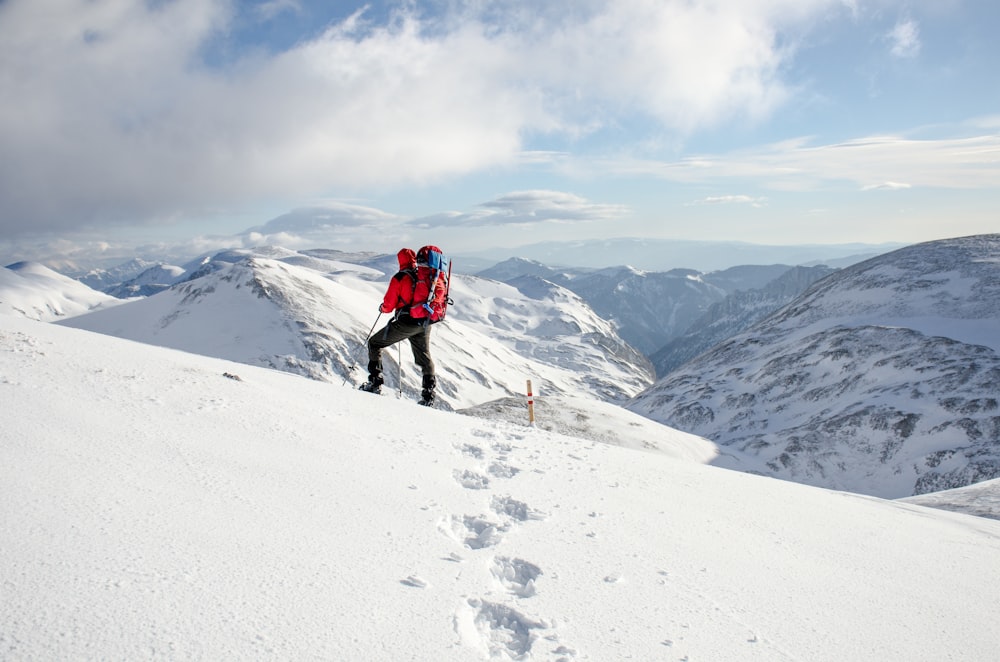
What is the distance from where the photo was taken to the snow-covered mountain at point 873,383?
174ft

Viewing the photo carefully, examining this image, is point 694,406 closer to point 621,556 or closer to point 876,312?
point 876,312

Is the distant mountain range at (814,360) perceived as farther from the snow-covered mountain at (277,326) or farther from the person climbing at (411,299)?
the person climbing at (411,299)

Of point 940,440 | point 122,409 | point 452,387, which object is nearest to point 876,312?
point 940,440

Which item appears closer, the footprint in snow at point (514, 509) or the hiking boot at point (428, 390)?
the footprint in snow at point (514, 509)

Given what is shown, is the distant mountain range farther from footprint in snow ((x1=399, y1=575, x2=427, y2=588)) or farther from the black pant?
footprint in snow ((x1=399, y1=575, x2=427, y2=588))

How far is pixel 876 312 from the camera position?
10050cm

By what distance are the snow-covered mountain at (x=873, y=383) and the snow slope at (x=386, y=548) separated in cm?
5167

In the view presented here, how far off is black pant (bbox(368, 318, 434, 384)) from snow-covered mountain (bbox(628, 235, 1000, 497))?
171ft

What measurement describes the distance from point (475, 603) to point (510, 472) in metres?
3.92

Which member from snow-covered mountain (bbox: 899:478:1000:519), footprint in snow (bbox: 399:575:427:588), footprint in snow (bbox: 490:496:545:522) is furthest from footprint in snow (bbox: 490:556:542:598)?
snow-covered mountain (bbox: 899:478:1000:519)

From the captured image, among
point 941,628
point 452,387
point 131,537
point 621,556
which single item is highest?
point 131,537

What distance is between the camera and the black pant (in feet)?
46.2

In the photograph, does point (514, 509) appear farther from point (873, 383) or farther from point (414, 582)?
point (873, 383)

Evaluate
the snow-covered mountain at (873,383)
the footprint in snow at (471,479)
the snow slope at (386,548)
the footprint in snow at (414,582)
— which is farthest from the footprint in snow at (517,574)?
the snow-covered mountain at (873,383)
